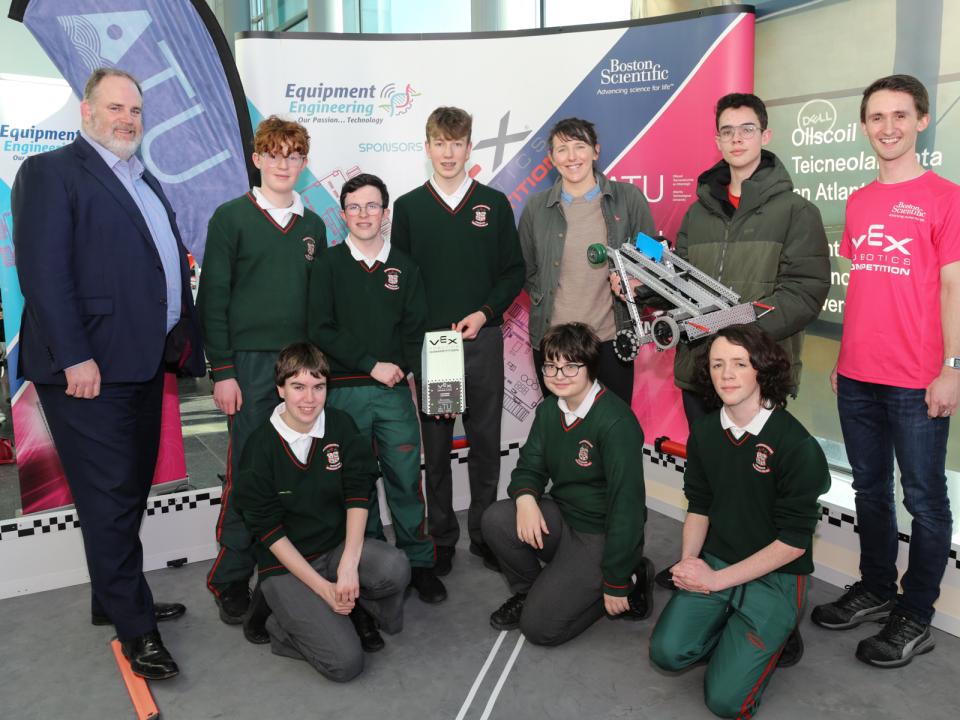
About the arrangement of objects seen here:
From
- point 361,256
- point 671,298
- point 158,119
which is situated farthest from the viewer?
point 158,119

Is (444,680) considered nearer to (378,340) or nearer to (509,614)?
(509,614)

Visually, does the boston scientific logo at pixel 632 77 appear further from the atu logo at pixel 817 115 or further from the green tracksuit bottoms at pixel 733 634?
the green tracksuit bottoms at pixel 733 634

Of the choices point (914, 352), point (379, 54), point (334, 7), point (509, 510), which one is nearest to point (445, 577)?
point (509, 510)

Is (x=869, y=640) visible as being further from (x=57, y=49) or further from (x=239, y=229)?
(x=57, y=49)

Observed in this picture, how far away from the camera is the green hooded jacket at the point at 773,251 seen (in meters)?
2.62

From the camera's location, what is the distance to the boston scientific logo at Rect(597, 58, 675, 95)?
352 centimetres

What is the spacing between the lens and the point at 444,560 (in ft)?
10.6

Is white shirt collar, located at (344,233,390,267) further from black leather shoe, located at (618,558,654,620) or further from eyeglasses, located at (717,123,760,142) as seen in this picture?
black leather shoe, located at (618,558,654,620)

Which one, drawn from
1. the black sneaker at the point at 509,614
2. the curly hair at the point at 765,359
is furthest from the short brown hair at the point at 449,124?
the black sneaker at the point at 509,614

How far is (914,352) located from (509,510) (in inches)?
53.0

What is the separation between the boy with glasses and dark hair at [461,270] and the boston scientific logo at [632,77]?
0.92m

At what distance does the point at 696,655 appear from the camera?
7.76ft

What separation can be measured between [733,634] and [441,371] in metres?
1.25

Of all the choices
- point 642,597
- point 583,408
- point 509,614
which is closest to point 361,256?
point 583,408
